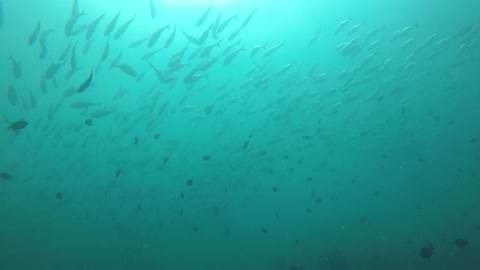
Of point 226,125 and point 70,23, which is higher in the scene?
point 70,23

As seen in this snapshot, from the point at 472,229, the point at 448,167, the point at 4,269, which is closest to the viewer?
the point at 4,269

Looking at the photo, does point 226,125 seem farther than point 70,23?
Yes

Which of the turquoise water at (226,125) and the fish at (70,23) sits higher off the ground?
the fish at (70,23)

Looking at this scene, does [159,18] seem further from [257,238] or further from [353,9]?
[257,238]

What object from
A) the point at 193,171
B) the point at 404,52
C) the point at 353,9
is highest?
the point at 353,9

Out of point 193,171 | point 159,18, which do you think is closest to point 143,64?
point 159,18

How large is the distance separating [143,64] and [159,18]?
17.8ft

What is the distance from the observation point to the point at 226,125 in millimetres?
18797

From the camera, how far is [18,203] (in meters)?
32.6

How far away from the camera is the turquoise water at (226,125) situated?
45.3ft

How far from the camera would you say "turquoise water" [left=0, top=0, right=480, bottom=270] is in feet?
45.3

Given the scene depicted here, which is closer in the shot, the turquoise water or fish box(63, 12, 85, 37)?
fish box(63, 12, 85, 37)

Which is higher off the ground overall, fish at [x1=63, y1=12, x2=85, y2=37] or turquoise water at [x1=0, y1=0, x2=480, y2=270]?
fish at [x1=63, y1=12, x2=85, y2=37]

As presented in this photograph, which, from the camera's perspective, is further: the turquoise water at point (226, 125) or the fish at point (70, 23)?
the turquoise water at point (226, 125)
